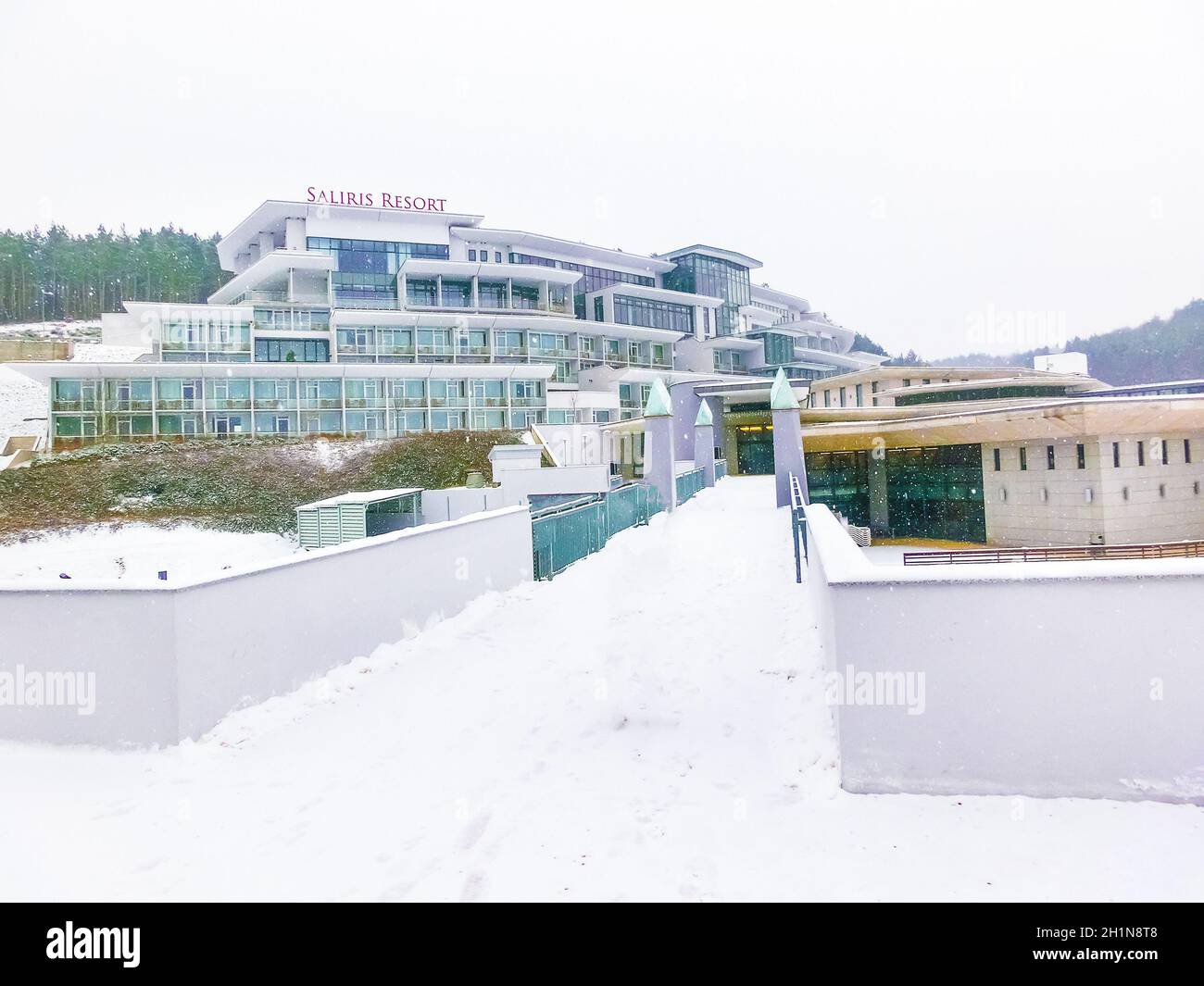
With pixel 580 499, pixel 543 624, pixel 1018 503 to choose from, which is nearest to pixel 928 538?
pixel 1018 503

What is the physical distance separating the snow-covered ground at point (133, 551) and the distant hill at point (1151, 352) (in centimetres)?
5334

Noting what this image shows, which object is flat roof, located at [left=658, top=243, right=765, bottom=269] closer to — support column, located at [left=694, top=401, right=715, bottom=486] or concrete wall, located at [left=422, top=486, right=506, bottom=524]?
support column, located at [left=694, top=401, right=715, bottom=486]

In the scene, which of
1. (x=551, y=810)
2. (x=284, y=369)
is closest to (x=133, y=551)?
(x=284, y=369)

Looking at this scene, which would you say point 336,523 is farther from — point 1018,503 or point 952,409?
point 952,409

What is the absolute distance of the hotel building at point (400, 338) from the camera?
135ft

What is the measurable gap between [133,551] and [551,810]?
3181 cm

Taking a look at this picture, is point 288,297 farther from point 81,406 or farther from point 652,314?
point 652,314

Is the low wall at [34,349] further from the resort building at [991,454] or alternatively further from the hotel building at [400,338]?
the resort building at [991,454]

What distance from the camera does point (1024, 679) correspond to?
4906 millimetres

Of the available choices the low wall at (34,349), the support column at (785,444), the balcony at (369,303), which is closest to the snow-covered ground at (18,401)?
the low wall at (34,349)

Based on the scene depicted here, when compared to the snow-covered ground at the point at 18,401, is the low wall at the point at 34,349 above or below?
above

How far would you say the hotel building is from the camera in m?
41.2

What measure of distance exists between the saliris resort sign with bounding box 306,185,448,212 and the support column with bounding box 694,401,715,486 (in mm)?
32268
